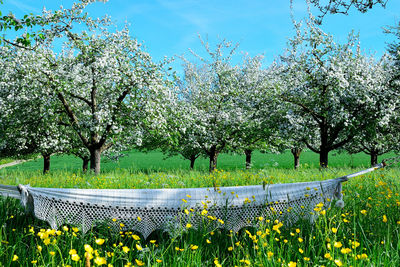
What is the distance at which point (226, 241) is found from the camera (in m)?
3.26

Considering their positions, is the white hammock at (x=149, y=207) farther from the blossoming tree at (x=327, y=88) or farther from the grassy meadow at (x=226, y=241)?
the blossoming tree at (x=327, y=88)

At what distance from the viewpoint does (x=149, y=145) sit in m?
16.2

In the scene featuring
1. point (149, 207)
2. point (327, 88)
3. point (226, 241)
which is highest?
point (327, 88)

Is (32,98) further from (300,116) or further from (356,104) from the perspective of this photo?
(356,104)

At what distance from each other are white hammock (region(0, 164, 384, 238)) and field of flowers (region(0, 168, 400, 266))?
0.38 ft

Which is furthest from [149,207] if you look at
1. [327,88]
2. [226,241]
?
[327,88]

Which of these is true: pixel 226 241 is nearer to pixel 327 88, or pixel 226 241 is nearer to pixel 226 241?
pixel 226 241

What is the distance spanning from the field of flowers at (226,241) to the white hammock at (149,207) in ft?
0.38

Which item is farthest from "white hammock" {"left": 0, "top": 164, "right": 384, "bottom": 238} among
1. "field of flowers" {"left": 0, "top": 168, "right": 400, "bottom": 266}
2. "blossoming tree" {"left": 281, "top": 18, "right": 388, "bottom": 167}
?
"blossoming tree" {"left": 281, "top": 18, "right": 388, "bottom": 167}

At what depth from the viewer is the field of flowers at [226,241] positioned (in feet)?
8.06

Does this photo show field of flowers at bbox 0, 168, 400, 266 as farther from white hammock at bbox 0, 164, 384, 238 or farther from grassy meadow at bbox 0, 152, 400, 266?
white hammock at bbox 0, 164, 384, 238

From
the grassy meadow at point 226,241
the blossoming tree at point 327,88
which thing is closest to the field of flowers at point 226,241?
the grassy meadow at point 226,241

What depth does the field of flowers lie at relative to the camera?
246 centimetres

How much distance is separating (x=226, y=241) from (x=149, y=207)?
0.89 metres
